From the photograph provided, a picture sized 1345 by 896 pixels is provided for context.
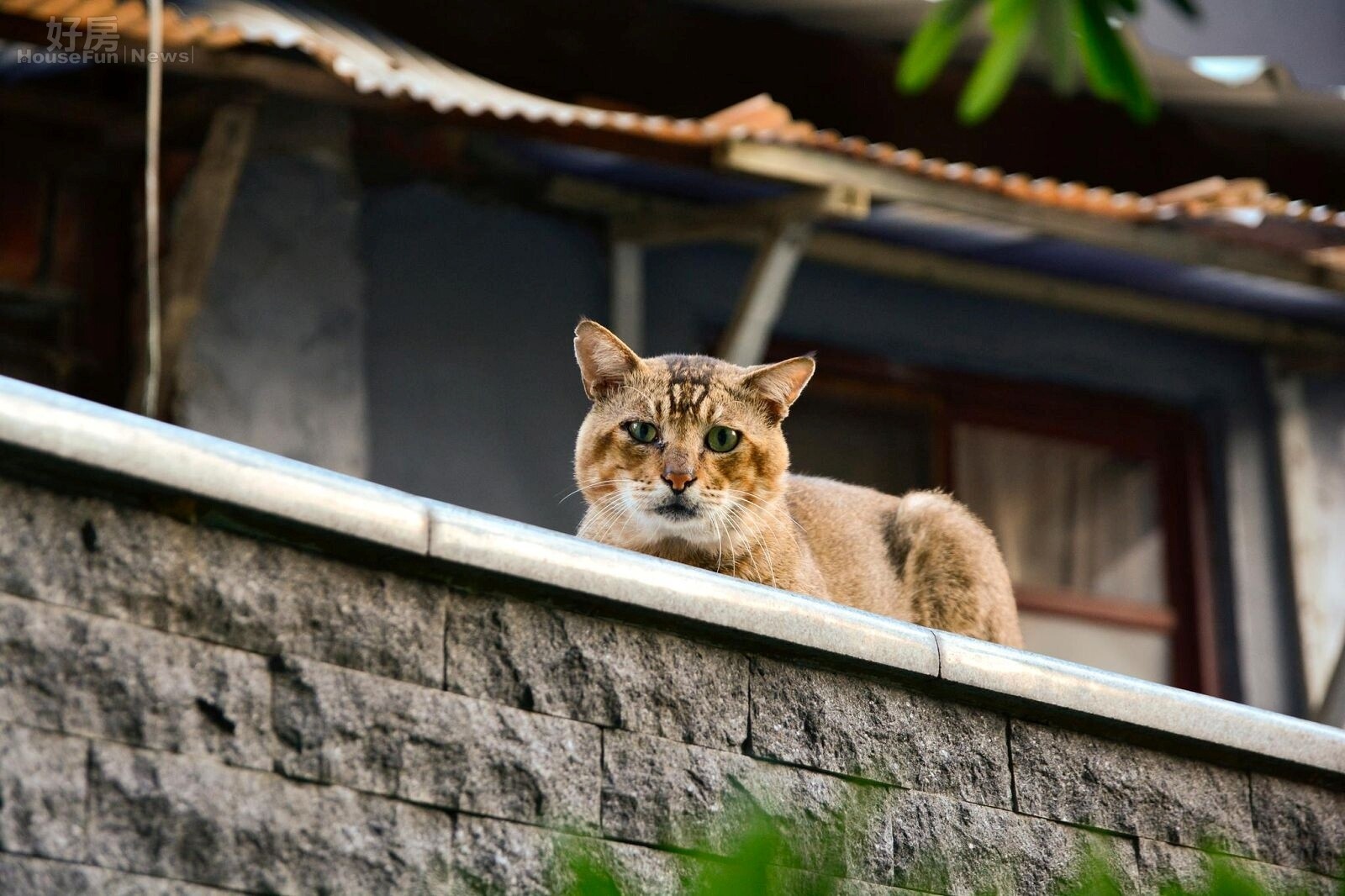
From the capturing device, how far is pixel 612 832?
2793 mm

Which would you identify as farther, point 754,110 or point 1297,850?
point 754,110

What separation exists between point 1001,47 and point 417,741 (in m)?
1.52

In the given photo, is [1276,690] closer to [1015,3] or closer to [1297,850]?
[1297,850]

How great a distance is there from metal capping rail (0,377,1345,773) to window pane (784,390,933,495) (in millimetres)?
4527

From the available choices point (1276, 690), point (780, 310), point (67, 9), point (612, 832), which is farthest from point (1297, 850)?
point (1276, 690)

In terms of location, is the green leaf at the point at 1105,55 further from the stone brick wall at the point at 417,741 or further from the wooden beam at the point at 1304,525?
the wooden beam at the point at 1304,525

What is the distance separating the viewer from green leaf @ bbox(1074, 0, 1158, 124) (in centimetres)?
296

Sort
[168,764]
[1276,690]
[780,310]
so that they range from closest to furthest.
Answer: [168,764] < [780,310] < [1276,690]

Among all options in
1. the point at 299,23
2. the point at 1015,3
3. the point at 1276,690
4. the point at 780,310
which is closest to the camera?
the point at 1015,3

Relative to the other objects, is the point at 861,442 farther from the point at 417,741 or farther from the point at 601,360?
the point at 417,741

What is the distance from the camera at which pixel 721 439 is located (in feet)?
14.1

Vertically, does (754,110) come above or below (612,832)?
above

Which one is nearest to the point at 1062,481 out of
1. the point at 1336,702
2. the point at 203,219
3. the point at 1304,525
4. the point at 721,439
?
the point at 1304,525

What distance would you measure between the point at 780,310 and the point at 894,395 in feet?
2.38
